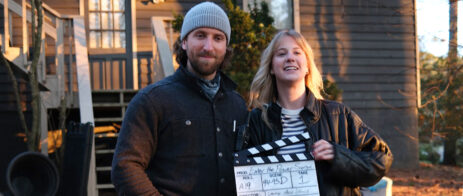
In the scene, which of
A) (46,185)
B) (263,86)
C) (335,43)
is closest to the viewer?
(263,86)

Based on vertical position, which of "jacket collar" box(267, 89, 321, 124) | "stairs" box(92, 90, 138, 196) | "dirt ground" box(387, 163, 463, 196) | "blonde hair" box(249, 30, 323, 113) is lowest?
"dirt ground" box(387, 163, 463, 196)

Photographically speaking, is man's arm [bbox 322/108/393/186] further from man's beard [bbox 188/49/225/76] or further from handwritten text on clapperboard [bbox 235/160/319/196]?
man's beard [bbox 188/49/225/76]

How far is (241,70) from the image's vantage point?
8109mm

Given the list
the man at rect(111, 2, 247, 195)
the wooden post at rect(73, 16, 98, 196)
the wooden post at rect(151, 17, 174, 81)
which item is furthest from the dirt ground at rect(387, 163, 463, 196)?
the man at rect(111, 2, 247, 195)

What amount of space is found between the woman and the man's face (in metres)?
0.34

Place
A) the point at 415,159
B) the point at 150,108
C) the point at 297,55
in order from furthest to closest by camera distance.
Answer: the point at 415,159
the point at 297,55
the point at 150,108

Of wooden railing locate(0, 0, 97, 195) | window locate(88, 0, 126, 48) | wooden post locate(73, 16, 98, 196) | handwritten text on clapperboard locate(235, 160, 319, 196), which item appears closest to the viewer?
handwritten text on clapperboard locate(235, 160, 319, 196)

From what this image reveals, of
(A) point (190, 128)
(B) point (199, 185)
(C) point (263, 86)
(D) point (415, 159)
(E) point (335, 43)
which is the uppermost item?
(E) point (335, 43)

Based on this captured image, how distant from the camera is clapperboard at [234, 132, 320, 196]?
240 cm

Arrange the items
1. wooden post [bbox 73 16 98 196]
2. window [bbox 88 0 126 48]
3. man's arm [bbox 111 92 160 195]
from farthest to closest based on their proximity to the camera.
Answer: window [bbox 88 0 126 48] < wooden post [bbox 73 16 98 196] < man's arm [bbox 111 92 160 195]

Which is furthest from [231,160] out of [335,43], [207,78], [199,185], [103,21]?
[335,43]

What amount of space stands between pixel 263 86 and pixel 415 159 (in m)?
10.5

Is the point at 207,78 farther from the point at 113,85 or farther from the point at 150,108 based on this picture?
the point at 113,85

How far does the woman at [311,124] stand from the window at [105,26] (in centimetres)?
765
